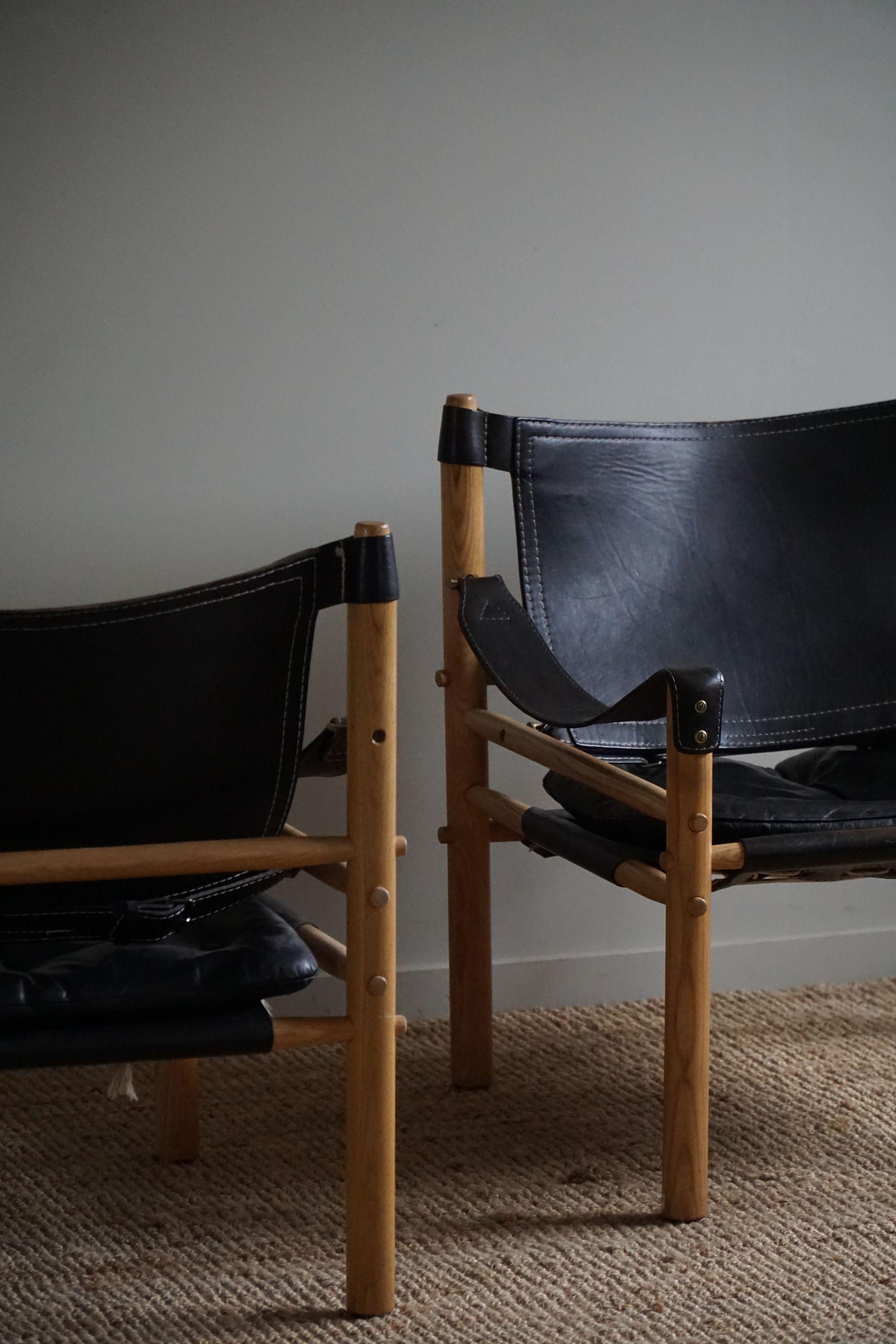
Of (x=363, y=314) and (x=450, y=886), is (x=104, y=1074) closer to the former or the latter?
(x=450, y=886)

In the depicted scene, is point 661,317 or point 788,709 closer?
point 788,709

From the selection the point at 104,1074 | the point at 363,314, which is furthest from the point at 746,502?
the point at 104,1074

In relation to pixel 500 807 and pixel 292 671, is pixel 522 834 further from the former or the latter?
pixel 292 671

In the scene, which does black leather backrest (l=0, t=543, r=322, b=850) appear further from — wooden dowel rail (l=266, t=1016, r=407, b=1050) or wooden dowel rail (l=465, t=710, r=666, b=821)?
wooden dowel rail (l=465, t=710, r=666, b=821)

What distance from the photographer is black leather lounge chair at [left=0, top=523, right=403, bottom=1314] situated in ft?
3.63

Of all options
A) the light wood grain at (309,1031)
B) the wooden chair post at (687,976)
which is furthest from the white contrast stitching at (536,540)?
the light wood grain at (309,1031)

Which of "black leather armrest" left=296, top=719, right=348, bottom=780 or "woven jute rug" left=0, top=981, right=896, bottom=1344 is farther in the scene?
"black leather armrest" left=296, top=719, right=348, bottom=780

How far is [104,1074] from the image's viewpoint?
5.53 ft

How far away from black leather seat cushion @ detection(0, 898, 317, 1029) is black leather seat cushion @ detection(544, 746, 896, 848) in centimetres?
39

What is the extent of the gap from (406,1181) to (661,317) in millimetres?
1192

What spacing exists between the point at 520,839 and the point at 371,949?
48 cm

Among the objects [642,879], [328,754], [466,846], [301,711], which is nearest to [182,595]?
[301,711]

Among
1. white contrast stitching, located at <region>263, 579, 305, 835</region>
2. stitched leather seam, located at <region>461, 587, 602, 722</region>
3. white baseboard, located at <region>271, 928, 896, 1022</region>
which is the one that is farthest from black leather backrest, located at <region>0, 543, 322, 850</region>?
white baseboard, located at <region>271, 928, 896, 1022</region>

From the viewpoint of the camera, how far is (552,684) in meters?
1.41
